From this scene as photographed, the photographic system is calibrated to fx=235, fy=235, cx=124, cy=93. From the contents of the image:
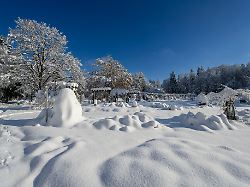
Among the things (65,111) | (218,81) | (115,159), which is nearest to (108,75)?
(65,111)

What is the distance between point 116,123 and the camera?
7.59 meters

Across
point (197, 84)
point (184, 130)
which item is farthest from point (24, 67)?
point (197, 84)

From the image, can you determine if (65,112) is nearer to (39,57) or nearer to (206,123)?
(206,123)

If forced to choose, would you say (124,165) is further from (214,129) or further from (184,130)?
(214,129)

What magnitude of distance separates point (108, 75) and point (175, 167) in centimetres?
3981

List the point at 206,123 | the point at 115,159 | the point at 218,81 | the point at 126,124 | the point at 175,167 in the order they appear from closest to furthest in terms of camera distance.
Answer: the point at 175,167 → the point at 115,159 → the point at 126,124 → the point at 206,123 → the point at 218,81

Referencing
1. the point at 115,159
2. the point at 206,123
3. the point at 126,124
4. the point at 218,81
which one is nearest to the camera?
the point at 115,159

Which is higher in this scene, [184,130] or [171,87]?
[171,87]

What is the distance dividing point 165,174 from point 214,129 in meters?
4.71

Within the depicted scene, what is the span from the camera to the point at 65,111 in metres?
7.82

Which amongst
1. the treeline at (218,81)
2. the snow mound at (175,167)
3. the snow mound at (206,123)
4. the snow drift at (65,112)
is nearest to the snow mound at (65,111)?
the snow drift at (65,112)

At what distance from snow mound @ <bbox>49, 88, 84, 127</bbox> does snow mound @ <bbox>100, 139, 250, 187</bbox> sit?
3.20 m

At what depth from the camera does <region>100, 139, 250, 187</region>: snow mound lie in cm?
371

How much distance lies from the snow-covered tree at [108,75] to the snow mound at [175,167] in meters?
35.5
